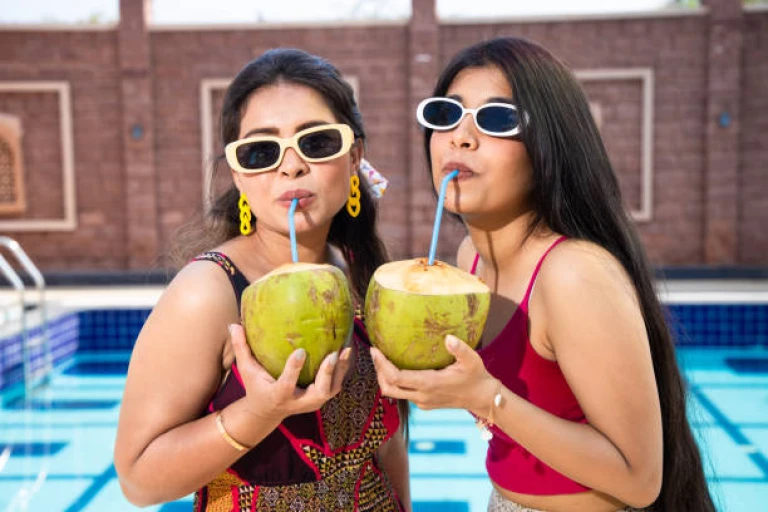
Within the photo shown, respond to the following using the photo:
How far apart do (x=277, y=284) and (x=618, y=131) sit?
10.6m

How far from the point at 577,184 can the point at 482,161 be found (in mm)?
193

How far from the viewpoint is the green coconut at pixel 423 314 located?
1028mm

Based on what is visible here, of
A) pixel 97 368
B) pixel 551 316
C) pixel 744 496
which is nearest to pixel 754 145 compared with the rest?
pixel 744 496

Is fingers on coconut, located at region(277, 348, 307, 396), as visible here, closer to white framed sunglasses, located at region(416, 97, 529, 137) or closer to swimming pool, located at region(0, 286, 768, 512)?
white framed sunglasses, located at region(416, 97, 529, 137)

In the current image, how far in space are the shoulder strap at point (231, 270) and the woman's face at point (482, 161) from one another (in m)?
0.41

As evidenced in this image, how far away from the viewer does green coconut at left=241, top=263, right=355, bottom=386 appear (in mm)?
1025

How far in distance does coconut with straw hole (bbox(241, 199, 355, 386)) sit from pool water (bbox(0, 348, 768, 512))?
103 inches

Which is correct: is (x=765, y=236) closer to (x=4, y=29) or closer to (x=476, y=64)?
(x=476, y=64)

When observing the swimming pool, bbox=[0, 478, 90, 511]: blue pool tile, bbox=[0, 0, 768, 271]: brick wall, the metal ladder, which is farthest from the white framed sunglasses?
bbox=[0, 0, 768, 271]: brick wall

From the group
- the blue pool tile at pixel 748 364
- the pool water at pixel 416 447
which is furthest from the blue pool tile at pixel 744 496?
the blue pool tile at pixel 748 364

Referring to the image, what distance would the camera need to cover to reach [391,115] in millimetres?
11055

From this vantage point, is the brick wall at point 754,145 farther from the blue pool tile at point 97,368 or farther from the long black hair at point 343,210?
the long black hair at point 343,210

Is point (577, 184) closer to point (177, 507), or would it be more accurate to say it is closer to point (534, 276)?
point (534, 276)

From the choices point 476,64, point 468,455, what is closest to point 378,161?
point 468,455
